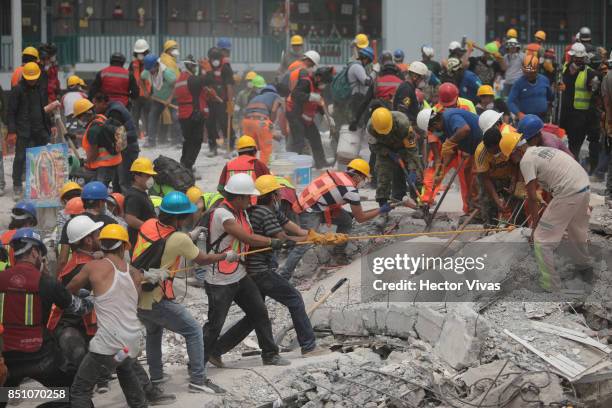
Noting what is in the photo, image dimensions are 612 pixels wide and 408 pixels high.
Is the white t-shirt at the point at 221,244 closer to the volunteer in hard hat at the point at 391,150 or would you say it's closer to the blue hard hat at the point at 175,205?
the blue hard hat at the point at 175,205

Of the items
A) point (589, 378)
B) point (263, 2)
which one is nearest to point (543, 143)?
point (589, 378)

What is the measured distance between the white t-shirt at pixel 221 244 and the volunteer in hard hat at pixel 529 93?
6690mm

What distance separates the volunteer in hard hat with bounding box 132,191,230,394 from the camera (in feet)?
27.7

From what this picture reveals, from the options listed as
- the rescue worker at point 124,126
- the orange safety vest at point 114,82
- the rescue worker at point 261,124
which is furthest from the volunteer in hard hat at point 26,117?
the rescue worker at point 261,124

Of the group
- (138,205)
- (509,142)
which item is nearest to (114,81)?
(138,205)

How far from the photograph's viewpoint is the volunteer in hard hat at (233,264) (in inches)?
355

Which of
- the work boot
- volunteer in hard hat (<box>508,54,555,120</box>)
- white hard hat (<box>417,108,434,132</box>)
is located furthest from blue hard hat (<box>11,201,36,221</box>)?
volunteer in hard hat (<box>508,54,555,120</box>)

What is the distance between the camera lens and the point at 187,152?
15727mm

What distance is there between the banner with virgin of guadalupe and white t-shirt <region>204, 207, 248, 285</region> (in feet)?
17.3

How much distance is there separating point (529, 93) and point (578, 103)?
40.7 inches

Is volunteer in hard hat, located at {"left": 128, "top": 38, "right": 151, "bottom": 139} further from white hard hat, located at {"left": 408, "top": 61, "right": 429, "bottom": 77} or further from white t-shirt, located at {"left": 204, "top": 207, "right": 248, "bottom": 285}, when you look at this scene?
white t-shirt, located at {"left": 204, "top": 207, "right": 248, "bottom": 285}

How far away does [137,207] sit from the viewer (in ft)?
34.7

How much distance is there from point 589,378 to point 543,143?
269 cm

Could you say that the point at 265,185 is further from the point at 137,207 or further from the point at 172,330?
the point at 172,330
